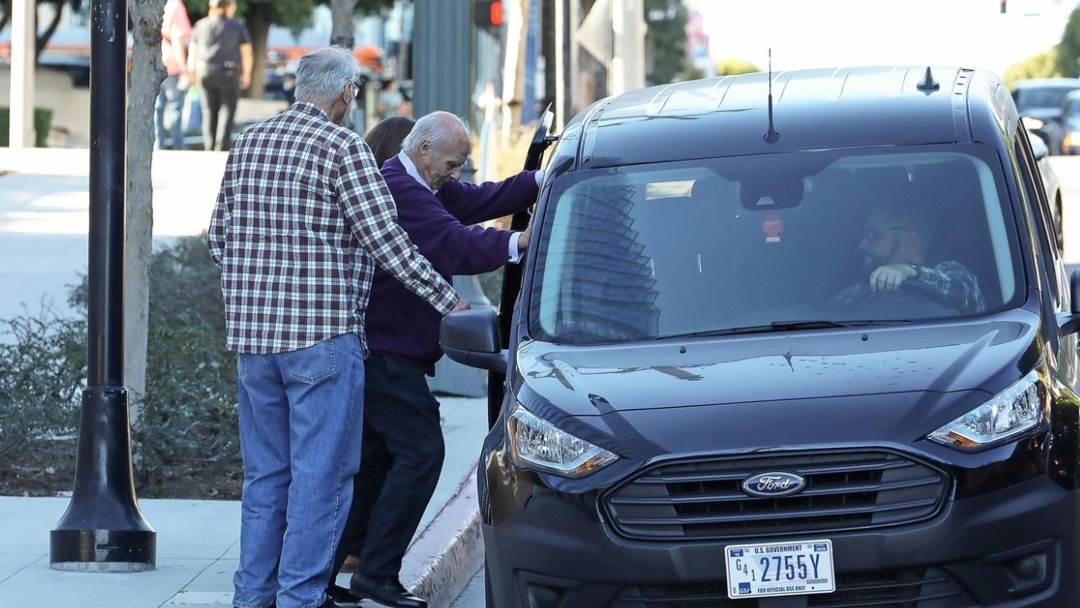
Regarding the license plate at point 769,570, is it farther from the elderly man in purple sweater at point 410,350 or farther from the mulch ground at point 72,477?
the mulch ground at point 72,477

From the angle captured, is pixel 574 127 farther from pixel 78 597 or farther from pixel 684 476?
pixel 78 597

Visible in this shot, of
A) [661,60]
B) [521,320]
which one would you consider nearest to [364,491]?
[521,320]

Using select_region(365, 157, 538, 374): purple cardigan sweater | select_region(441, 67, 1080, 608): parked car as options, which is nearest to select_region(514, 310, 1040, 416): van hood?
select_region(441, 67, 1080, 608): parked car

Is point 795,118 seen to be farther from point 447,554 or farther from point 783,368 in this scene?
point 447,554

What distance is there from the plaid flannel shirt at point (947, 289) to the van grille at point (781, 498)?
91 cm

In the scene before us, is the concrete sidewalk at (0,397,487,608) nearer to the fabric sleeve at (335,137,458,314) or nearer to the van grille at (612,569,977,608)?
the fabric sleeve at (335,137,458,314)

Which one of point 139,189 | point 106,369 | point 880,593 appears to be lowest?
point 880,593

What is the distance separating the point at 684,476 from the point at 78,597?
250 centimetres

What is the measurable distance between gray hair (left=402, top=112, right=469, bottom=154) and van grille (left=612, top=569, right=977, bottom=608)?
2.08m

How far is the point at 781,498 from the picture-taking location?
15.8 feet

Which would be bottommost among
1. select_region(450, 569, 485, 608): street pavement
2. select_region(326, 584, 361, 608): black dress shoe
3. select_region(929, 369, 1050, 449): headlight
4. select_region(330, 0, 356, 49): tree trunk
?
select_region(450, 569, 485, 608): street pavement

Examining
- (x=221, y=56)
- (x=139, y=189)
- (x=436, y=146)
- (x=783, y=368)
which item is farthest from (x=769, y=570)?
(x=221, y=56)

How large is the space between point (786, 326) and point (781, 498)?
0.84 meters

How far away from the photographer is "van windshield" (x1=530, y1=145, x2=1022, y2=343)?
561 centimetres
